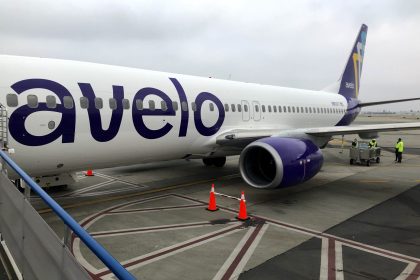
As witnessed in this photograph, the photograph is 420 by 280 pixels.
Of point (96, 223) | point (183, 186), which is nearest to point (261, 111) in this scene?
point (183, 186)

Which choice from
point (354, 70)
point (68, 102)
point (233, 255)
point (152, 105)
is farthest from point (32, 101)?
point (354, 70)

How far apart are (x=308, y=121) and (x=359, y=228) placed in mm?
10539

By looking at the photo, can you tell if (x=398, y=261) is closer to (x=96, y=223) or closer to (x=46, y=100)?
(x=96, y=223)

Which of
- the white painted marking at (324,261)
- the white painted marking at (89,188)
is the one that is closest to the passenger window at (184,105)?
the white painted marking at (89,188)

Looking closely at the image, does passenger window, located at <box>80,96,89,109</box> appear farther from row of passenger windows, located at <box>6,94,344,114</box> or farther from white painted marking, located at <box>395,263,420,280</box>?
white painted marking, located at <box>395,263,420,280</box>

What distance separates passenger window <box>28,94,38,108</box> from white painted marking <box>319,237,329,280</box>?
6.43m

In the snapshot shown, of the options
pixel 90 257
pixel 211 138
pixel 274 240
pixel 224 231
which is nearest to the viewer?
pixel 90 257

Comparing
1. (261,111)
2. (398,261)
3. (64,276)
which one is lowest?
(398,261)

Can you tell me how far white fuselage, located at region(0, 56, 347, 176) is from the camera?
749cm

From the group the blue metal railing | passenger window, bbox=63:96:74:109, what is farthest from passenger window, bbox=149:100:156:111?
the blue metal railing

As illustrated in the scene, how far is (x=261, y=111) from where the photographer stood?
46.6 ft

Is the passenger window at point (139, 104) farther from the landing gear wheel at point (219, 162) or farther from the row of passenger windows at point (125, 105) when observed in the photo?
the landing gear wheel at point (219, 162)

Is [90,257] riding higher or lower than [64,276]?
lower

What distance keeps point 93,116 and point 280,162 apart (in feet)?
16.1
